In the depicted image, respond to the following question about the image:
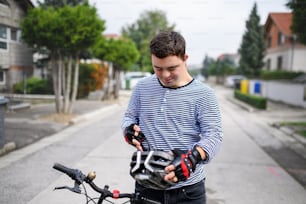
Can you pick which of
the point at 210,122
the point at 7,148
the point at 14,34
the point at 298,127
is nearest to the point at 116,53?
the point at 14,34

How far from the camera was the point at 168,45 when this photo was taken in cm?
173

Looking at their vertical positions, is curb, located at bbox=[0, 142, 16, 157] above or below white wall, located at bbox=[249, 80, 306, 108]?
below

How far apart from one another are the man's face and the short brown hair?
3 cm

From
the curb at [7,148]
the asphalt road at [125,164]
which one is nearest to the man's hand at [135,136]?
the asphalt road at [125,164]

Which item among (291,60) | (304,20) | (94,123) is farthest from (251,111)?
(291,60)

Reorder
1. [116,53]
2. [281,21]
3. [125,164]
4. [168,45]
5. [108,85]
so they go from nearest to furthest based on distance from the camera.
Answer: [168,45]
[125,164]
[116,53]
[108,85]
[281,21]

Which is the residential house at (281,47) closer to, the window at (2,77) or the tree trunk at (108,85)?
the tree trunk at (108,85)

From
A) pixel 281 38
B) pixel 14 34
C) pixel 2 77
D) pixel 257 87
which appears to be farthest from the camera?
pixel 281 38

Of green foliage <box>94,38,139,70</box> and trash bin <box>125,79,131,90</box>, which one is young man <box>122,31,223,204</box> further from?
trash bin <box>125,79,131,90</box>

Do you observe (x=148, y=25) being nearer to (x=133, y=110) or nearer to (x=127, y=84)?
(x=127, y=84)

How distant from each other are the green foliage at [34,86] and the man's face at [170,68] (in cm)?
729

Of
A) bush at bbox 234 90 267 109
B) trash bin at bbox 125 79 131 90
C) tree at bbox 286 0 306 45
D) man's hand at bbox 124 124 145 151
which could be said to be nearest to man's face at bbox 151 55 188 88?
man's hand at bbox 124 124 145 151

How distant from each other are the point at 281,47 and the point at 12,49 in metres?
31.4

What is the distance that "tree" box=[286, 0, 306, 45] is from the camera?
10.8 m
